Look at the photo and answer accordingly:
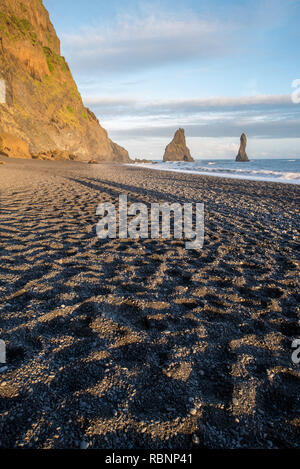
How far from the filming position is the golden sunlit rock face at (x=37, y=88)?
4222 cm

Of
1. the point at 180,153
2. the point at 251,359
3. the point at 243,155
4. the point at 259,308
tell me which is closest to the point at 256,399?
the point at 251,359

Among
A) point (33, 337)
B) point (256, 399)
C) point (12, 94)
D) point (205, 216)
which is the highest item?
point (12, 94)

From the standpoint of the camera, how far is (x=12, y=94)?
138 ft

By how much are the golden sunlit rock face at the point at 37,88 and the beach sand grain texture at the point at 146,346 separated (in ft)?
115

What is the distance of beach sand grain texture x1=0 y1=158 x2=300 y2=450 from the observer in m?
1.61

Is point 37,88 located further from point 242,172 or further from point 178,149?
point 178,149

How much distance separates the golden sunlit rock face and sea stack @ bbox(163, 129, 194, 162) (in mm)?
81649

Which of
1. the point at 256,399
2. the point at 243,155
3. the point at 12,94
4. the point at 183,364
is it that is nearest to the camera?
the point at 256,399

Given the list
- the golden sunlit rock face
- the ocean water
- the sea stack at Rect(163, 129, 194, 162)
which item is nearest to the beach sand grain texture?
the ocean water

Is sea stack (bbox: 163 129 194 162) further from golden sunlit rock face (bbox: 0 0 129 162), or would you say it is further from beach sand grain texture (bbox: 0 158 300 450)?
beach sand grain texture (bbox: 0 158 300 450)

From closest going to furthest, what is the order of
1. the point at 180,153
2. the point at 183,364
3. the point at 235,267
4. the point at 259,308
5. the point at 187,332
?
the point at 183,364 → the point at 187,332 → the point at 259,308 → the point at 235,267 → the point at 180,153

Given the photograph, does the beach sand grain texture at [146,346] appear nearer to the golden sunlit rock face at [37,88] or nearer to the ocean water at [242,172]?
the ocean water at [242,172]

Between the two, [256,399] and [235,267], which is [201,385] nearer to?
[256,399]

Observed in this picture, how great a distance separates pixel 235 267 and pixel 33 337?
124 inches
